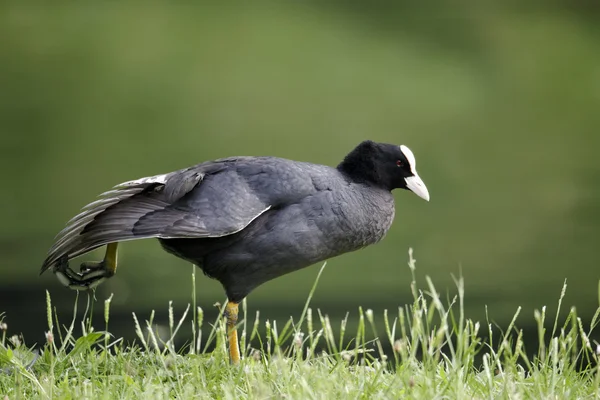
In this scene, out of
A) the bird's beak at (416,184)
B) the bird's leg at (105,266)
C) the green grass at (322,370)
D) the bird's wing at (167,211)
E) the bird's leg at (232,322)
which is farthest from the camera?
the bird's beak at (416,184)

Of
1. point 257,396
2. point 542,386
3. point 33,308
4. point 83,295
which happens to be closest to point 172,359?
point 257,396

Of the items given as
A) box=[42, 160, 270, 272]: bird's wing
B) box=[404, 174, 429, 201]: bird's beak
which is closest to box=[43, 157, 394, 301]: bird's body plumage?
box=[42, 160, 270, 272]: bird's wing

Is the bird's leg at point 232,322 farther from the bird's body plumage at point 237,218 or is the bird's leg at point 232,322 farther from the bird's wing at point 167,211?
the bird's wing at point 167,211

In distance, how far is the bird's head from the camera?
4543mm

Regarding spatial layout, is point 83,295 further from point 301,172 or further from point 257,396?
point 257,396

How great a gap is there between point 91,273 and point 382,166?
5.05ft

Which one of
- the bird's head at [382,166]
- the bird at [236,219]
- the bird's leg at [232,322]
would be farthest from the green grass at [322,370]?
the bird's head at [382,166]

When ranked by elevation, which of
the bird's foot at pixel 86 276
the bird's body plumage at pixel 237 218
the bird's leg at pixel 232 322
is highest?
the bird's body plumage at pixel 237 218

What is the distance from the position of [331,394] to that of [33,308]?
5.64 m

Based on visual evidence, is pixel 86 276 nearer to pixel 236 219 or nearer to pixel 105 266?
pixel 105 266

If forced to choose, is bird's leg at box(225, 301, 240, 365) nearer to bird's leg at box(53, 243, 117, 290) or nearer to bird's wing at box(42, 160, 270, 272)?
bird's wing at box(42, 160, 270, 272)

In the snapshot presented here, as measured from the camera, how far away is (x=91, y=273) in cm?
450

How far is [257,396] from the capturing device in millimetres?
3268

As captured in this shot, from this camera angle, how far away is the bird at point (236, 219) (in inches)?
157
